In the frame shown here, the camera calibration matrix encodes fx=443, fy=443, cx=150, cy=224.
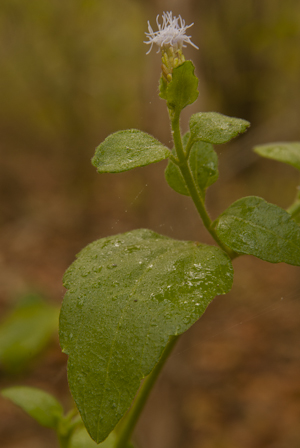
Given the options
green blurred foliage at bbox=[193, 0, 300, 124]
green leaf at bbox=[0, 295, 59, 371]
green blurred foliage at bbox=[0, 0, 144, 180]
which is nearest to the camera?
green leaf at bbox=[0, 295, 59, 371]

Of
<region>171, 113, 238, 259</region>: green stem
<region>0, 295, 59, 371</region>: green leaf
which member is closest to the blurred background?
<region>0, 295, 59, 371</region>: green leaf

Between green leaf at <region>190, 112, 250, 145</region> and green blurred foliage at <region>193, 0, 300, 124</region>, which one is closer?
green leaf at <region>190, 112, 250, 145</region>

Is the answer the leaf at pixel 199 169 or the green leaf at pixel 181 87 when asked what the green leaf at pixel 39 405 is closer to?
the leaf at pixel 199 169

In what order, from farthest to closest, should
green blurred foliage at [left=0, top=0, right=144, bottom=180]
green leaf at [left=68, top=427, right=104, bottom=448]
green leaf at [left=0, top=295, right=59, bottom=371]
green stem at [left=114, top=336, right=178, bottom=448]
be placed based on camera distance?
green blurred foliage at [left=0, top=0, right=144, bottom=180] < green leaf at [left=0, top=295, right=59, bottom=371] < green leaf at [left=68, top=427, right=104, bottom=448] < green stem at [left=114, top=336, right=178, bottom=448]

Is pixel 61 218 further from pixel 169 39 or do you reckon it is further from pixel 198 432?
pixel 169 39

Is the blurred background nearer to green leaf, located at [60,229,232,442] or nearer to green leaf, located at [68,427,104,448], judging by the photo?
green leaf, located at [68,427,104,448]

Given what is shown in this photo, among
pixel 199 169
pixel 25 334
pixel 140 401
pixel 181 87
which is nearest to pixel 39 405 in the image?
pixel 140 401
